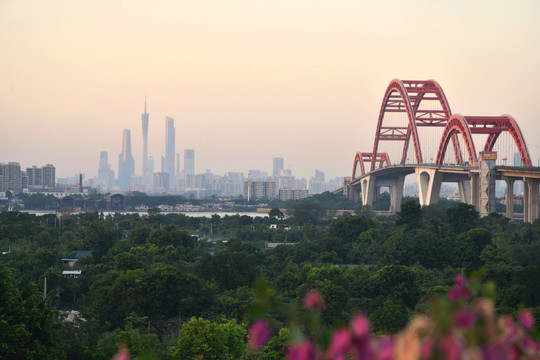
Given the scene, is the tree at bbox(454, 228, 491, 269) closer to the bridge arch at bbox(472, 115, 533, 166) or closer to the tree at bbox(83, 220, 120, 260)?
the bridge arch at bbox(472, 115, 533, 166)

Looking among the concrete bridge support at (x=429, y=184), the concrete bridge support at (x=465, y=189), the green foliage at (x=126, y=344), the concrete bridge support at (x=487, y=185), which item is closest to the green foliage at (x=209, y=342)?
the green foliage at (x=126, y=344)

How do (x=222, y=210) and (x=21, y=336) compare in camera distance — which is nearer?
(x=21, y=336)

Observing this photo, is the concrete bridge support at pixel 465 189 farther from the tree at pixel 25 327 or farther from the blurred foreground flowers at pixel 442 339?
the blurred foreground flowers at pixel 442 339

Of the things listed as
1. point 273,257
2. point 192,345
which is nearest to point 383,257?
point 273,257

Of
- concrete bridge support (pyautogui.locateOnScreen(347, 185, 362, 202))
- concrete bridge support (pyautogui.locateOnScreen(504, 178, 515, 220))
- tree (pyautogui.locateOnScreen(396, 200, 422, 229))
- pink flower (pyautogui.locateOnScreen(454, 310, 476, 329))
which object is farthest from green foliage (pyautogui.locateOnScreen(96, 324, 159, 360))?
concrete bridge support (pyautogui.locateOnScreen(347, 185, 362, 202))

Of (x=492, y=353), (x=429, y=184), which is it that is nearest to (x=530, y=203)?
(x=429, y=184)

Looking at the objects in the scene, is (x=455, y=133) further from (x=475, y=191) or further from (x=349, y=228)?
(x=349, y=228)

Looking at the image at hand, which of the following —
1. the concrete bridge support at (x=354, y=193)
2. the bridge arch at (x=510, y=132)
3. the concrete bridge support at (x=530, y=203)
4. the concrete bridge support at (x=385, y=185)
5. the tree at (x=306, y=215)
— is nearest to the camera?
the concrete bridge support at (x=530, y=203)

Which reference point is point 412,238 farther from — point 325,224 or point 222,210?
point 222,210
